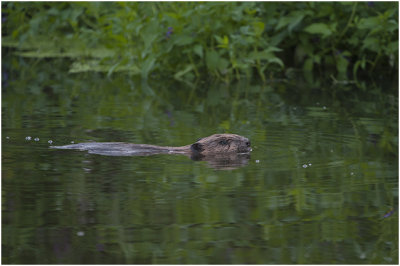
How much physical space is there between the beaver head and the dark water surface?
11 centimetres

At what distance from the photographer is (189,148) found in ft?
22.2

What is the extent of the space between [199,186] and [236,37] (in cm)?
604

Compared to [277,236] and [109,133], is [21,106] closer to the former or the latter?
Result: [109,133]

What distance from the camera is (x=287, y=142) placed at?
285 inches

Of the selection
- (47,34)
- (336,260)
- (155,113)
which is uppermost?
(47,34)

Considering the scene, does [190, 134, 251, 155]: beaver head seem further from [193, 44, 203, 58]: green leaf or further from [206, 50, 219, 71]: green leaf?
[206, 50, 219, 71]: green leaf

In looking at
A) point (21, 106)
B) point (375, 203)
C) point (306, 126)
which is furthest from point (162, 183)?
point (21, 106)

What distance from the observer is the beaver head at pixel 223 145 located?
6.75 m

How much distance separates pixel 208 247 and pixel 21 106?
18.6ft

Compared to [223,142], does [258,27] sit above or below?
above

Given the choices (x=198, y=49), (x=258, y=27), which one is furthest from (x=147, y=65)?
(x=258, y=27)

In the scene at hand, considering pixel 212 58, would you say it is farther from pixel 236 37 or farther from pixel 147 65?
pixel 147 65

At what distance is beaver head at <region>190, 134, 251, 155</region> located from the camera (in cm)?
675

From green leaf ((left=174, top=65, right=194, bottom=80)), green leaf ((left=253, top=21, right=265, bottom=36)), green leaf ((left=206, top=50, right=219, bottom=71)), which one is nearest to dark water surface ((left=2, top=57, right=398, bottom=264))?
green leaf ((left=253, top=21, right=265, bottom=36))
